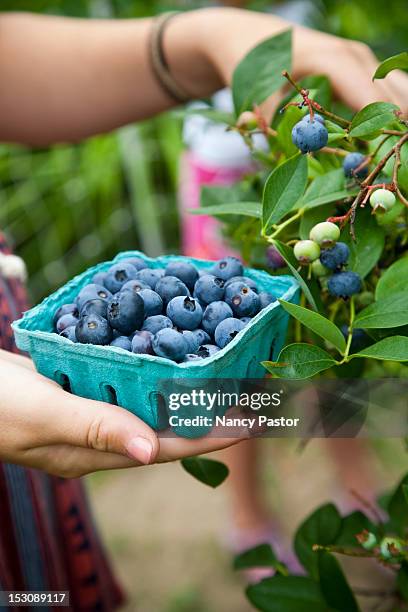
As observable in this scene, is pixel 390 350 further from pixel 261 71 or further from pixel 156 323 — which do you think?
pixel 261 71

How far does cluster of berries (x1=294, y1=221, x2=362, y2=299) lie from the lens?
1.93 feet

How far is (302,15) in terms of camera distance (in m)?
1.81

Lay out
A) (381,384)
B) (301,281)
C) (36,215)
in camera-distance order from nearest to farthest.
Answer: (301,281) → (381,384) → (36,215)

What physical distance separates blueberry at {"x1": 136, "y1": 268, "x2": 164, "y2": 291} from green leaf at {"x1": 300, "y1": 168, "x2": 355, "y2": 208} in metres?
0.14

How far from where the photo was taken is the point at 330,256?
604 mm

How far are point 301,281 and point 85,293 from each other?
19 cm

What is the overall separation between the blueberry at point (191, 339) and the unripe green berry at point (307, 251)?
0.11 meters

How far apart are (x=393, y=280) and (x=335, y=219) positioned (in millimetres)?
80

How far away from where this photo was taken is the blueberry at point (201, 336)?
23.2 inches

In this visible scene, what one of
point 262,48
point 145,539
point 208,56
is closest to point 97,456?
point 262,48

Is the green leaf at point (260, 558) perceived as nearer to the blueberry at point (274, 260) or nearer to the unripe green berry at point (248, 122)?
the blueberry at point (274, 260)

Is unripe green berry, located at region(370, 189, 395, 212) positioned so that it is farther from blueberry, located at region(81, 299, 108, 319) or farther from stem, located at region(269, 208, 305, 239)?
blueberry, located at region(81, 299, 108, 319)

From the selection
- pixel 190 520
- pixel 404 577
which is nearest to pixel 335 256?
pixel 404 577

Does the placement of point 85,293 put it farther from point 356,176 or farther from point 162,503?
point 162,503
